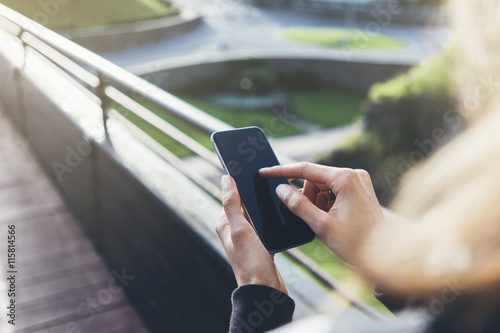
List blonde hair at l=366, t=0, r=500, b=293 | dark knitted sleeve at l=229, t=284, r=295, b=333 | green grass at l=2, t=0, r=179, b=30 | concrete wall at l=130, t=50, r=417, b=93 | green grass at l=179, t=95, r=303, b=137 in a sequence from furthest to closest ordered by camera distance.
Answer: green grass at l=2, t=0, r=179, b=30 < concrete wall at l=130, t=50, r=417, b=93 < green grass at l=179, t=95, r=303, b=137 < dark knitted sleeve at l=229, t=284, r=295, b=333 < blonde hair at l=366, t=0, r=500, b=293

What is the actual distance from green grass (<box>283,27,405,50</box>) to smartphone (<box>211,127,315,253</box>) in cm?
2145

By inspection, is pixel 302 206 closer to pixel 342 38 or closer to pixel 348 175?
pixel 348 175

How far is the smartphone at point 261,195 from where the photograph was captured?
1.43m

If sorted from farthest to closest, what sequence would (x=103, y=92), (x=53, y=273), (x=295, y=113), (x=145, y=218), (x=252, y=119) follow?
(x=295, y=113)
(x=252, y=119)
(x=53, y=273)
(x=103, y=92)
(x=145, y=218)

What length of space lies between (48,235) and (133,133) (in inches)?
44.4

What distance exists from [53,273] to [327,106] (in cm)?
1363

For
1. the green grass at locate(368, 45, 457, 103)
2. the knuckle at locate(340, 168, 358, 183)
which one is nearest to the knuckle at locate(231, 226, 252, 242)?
the knuckle at locate(340, 168, 358, 183)

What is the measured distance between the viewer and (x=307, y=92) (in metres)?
18.3

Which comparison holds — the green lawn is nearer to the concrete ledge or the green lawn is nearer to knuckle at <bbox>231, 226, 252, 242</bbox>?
the concrete ledge

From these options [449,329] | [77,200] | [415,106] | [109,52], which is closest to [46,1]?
[109,52]

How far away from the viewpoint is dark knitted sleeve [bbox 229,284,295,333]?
1177 mm

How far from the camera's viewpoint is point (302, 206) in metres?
1.29

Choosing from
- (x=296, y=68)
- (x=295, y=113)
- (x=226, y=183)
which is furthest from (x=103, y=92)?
(x=296, y=68)

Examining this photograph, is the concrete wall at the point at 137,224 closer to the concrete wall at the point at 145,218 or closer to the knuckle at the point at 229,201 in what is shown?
the concrete wall at the point at 145,218
